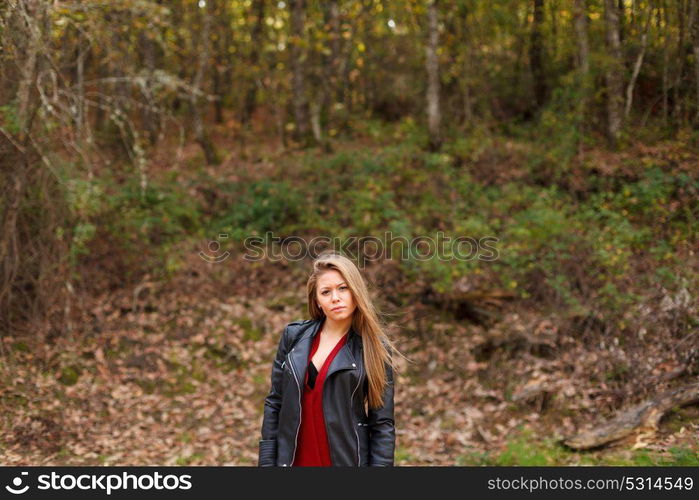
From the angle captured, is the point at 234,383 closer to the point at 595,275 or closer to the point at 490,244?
the point at 490,244

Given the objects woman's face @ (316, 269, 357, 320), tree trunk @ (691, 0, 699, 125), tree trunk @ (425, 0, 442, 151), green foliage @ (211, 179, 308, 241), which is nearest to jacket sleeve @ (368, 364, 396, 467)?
woman's face @ (316, 269, 357, 320)

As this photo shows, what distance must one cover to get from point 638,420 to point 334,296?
4.31 meters

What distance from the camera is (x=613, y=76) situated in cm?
1131

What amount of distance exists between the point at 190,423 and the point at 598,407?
485 cm

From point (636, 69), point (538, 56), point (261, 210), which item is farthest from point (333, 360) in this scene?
point (538, 56)

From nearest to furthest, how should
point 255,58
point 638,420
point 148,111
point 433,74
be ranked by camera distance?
point 638,420, point 433,74, point 148,111, point 255,58

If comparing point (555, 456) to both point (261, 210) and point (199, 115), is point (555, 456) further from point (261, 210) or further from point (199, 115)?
point (199, 115)

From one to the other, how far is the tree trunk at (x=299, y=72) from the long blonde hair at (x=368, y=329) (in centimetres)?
1097

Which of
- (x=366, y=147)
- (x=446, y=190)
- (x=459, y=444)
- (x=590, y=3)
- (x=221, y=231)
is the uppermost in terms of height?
(x=590, y=3)

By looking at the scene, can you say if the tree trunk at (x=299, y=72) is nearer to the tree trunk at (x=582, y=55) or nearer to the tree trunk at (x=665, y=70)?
the tree trunk at (x=582, y=55)

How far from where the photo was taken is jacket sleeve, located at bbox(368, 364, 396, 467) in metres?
2.99

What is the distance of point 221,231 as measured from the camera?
37.3 ft
